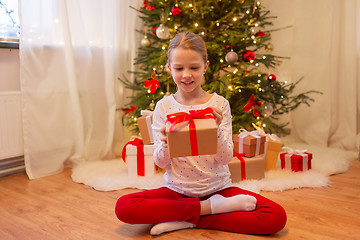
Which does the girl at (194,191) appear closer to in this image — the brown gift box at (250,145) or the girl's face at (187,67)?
the girl's face at (187,67)

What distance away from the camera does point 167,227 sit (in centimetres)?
162

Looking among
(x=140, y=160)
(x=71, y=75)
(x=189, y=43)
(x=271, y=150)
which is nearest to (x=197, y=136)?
(x=189, y=43)

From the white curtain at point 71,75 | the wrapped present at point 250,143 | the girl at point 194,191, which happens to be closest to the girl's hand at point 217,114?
the girl at point 194,191

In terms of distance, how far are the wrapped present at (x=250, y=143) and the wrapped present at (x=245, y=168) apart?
1.8 inches

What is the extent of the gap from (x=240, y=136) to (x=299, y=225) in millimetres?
852

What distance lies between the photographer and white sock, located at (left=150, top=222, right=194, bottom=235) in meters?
1.61

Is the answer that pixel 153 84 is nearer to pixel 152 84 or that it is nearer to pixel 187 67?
pixel 152 84

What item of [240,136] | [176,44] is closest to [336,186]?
[240,136]

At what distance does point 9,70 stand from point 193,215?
5.43 ft

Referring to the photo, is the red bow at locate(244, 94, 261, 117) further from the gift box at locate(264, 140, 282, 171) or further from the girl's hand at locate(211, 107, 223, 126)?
the girl's hand at locate(211, 107, 223, 126)

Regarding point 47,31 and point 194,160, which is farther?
point 47,31

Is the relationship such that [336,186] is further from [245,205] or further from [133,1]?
[133,1]

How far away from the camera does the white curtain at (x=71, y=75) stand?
2537 millimetres

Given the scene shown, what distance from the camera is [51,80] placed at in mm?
2637
